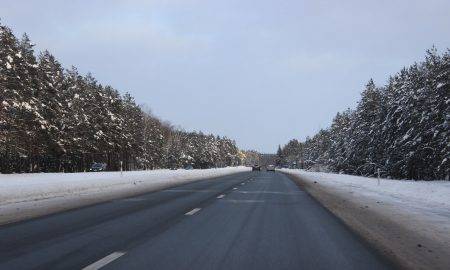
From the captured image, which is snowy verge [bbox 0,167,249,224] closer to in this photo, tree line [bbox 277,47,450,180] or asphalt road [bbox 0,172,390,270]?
asphalt road [bbox 0,172,390,270]

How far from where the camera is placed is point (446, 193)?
68.9 feet

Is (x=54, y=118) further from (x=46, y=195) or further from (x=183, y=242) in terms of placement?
(x=183, y=242)

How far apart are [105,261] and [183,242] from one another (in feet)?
6.63

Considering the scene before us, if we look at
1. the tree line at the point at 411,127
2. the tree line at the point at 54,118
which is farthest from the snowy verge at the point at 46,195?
the tree line at the point at 54,118

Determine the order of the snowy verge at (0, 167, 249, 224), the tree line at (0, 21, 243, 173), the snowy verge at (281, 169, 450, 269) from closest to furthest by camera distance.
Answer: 1. the snowy verge at (281, 169, 450, 269)
2. the snowy verge at (0, 167, 249, 224)
3. the tree line at (0, 21, 243, 173)

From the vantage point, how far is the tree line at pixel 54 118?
Answer: 59.6m

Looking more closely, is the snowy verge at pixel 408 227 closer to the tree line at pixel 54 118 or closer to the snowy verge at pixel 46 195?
the snowy verge at pixel 46 195

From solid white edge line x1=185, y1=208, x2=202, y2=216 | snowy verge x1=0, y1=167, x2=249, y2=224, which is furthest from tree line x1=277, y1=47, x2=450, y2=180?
solid white edge line x1=185, y1=208, x2=202, y2=216

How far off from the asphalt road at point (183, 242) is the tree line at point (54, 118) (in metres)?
47.1

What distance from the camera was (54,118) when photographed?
6975cm

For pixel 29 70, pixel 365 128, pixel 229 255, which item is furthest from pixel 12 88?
pixel 229 255

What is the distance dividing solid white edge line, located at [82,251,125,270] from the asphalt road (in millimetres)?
13

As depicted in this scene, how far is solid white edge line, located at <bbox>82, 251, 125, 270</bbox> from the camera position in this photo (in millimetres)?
6926

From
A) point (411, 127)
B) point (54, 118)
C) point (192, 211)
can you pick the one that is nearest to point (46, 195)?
point (192, 211)
